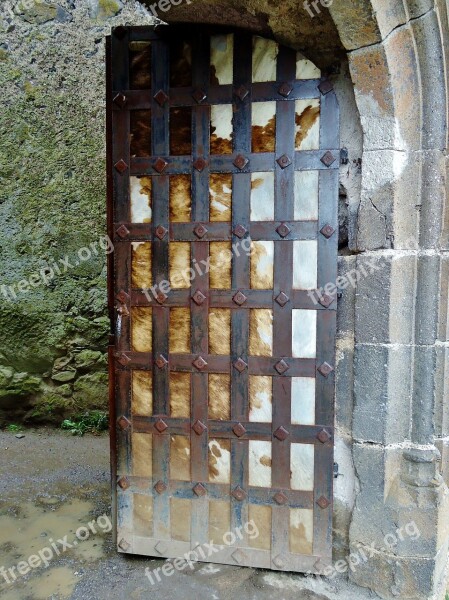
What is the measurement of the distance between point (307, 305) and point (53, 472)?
7.22 ft

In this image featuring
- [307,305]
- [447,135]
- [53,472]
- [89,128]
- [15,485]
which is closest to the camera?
[447,135]

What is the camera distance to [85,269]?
3678 millimetres

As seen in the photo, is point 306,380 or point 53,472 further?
point 53,472

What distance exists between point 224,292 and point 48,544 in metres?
1.47

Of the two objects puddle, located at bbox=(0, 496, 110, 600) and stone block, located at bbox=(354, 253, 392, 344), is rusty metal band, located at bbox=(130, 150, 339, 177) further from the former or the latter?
puddle, located at bbox=(0, 496, 110, 600)

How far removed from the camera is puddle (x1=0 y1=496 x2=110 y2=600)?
1.75 metres

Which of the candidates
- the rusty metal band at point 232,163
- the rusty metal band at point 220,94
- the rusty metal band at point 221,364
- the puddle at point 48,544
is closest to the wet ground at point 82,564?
the puddle at point 48,544

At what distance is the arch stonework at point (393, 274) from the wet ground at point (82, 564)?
1.04 feet

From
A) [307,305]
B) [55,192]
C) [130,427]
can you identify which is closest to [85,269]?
[55,192]

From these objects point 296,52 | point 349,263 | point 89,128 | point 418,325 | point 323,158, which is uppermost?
point 89,128

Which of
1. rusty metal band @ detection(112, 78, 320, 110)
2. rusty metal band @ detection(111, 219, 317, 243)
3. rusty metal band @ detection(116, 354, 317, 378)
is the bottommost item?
rusty metal band @ detection(116, 354, 317, 378)

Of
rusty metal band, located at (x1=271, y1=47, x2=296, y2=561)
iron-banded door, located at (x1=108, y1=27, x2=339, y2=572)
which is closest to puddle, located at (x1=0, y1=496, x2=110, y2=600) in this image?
iron-banded door, located at (x1=108, y1=27, x2=339, y2=572)

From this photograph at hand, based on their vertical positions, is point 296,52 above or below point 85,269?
above

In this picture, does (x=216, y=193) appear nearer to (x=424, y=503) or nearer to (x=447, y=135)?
(x=447, y=135)
